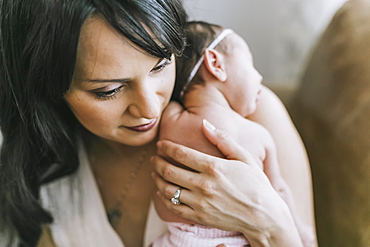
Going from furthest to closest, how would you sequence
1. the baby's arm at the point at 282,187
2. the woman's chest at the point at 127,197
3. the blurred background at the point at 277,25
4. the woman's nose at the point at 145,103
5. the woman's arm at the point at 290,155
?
the blurred background at the point at 277,25 < the woman's chest at the point at 127,197 < the woman's arm at the point at 290,155 < the baby's arm at the point at 282,187 < the woman's nose at the point at 145,103

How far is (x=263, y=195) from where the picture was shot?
1.02 meters

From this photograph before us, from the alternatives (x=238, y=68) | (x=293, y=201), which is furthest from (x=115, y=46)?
(x=293, y=201)

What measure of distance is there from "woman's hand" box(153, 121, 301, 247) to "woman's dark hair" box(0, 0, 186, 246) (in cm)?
26

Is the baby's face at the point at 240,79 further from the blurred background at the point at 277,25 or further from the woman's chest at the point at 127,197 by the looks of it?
the blurred background at the point at 277,25

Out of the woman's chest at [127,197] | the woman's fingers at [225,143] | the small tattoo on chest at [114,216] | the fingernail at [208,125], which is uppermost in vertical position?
the fingernail at [208,125]

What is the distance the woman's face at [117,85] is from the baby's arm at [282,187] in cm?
30

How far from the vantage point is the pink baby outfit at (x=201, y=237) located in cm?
104

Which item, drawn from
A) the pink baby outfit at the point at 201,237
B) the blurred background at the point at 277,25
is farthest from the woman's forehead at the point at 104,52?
the blurred background at the point at 277,25

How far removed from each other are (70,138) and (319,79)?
0.84 m

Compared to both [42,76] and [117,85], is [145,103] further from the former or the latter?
[42,76]

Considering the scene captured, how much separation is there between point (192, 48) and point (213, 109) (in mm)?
192

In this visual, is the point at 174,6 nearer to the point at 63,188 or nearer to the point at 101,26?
the point at 101,26

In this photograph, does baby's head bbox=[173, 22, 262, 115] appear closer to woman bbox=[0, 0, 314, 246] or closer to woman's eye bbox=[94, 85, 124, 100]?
woman bbox=[0, 0, 314, 246]

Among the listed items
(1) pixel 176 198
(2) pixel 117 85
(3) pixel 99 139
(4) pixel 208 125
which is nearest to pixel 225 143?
(4) pixel 208 125
